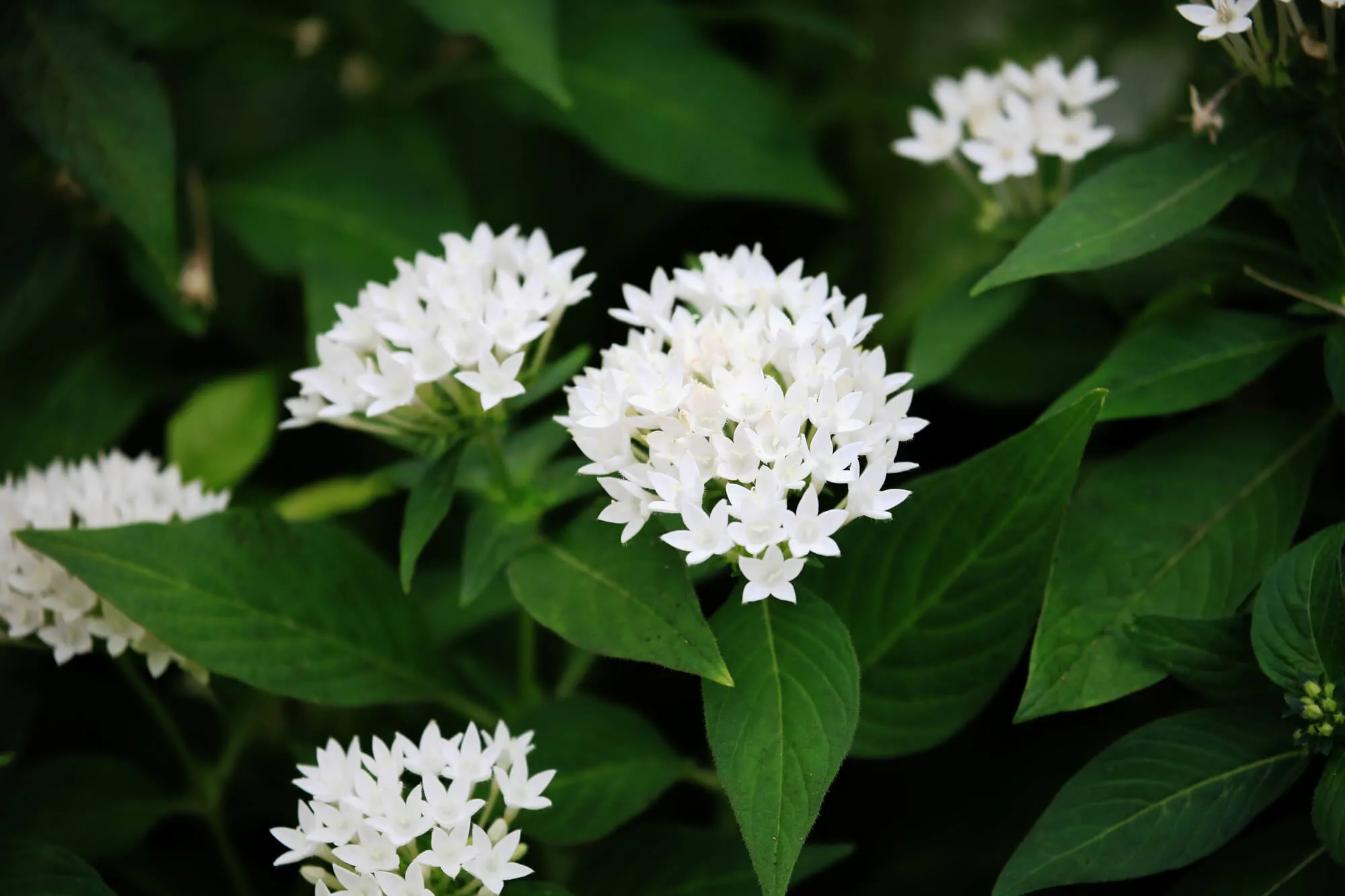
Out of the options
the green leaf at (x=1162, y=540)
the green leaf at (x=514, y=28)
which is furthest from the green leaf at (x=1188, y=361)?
the green leaf at (x=514, y=28)

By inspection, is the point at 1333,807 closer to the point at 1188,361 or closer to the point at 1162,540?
the point at 1162,540

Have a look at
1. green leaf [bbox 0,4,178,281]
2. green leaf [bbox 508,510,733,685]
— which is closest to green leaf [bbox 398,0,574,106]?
green leaf [bbox 0,4,178,281]

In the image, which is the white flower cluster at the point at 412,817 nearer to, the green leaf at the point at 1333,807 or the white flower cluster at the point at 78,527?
the white flower cluster at the point at 78,527

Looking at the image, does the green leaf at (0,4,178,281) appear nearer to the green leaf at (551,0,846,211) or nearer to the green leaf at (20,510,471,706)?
the green leaf at (20,510,471,706)

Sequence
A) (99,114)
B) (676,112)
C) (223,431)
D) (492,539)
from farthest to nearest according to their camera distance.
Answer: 1. (676,112)
2. (223,431)
3. (99,114)
4. (492,539)

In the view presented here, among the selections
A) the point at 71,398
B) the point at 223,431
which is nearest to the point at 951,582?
the point at 223,431

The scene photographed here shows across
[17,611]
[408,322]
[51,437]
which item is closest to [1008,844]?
[408,322]
